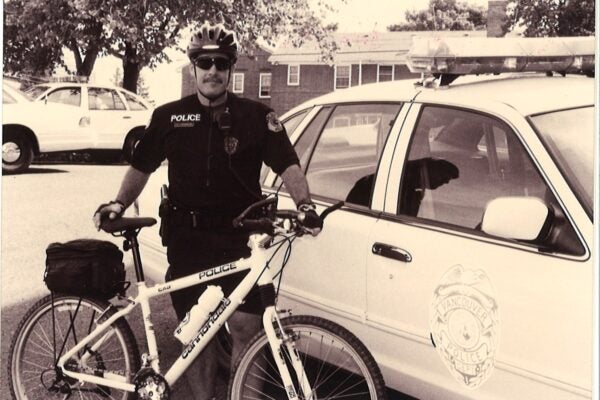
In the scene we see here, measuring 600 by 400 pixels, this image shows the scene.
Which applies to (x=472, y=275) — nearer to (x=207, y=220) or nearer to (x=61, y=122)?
(x=207, y=220)

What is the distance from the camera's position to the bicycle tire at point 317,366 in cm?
254

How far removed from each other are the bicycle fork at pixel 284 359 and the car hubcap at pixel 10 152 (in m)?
7.34

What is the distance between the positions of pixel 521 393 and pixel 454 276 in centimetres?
48

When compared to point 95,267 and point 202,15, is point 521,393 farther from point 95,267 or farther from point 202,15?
point 202,15

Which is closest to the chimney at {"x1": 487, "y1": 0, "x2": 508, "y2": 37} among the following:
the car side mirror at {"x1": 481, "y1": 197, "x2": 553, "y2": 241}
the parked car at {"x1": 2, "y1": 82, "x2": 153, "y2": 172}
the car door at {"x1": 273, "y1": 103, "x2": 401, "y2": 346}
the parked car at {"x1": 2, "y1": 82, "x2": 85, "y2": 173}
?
the car door at {"x1": 273, "y1": 103, "x2": 401, "y2": 346}

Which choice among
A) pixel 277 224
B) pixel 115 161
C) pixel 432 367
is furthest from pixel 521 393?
pixel 115 161

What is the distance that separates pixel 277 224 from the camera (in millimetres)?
2715

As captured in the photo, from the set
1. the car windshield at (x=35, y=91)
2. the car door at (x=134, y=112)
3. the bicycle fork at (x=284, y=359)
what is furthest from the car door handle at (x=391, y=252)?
the car windshield at (x=35, y=91)

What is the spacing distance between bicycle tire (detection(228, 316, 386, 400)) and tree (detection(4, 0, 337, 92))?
386 centimetres

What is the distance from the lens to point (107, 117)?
10266mm

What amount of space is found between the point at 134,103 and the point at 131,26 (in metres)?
1.54

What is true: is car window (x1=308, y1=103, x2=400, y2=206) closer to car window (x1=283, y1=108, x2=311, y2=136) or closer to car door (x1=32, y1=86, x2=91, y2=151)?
car window (x1=283, y1=108, x2=311, y2=136)

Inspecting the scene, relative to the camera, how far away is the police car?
2.50 metres

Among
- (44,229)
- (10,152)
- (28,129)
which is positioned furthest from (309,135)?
(10,152)
